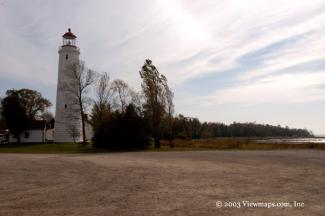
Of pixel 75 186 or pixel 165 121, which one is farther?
pixel 165 121

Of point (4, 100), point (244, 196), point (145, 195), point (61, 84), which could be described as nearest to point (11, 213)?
point (145, 195)

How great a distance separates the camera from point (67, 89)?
160 feet

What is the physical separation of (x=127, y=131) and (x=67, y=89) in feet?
46.1

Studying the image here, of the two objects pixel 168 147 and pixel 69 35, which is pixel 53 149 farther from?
pixel 69 35

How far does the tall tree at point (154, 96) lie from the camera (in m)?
42.7

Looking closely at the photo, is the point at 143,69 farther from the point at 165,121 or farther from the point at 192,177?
the point at 192,177

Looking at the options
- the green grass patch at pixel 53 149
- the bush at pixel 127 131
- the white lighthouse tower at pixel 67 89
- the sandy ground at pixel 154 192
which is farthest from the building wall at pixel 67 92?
the sandy ground at pixel 154 192

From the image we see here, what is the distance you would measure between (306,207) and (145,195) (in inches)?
158

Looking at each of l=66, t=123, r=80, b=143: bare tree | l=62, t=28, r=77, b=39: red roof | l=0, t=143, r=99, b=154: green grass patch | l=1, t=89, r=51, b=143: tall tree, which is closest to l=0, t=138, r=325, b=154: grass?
l=0, t=143, r=99, b=154: green grass patch

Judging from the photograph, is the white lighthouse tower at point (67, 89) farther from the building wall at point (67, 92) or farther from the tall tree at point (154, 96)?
the tall tree at point (154, 96)

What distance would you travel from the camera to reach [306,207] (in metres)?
8.12

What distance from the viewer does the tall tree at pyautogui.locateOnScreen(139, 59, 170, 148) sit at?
140ft

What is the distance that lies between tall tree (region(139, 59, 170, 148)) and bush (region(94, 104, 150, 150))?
216 centimetres

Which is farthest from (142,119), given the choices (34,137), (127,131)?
(34,137)
